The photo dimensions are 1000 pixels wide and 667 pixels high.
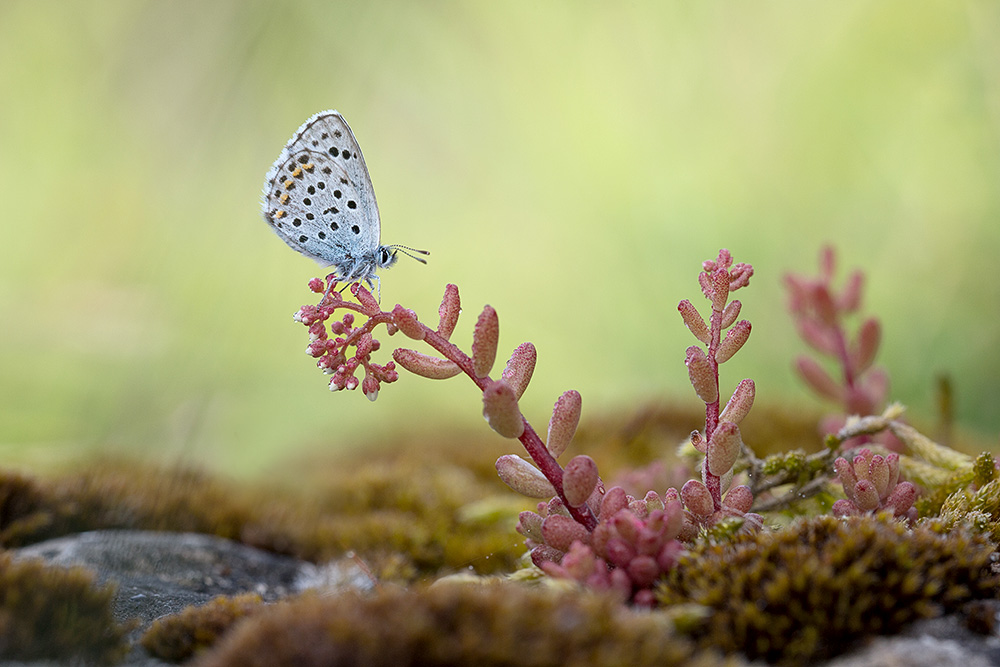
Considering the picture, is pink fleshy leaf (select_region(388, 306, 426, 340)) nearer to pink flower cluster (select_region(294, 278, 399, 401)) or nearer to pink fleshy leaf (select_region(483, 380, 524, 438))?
→ pink flower cluster (select_region(294, 278, 399, 401))

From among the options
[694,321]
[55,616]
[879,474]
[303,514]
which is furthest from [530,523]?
[303,514]

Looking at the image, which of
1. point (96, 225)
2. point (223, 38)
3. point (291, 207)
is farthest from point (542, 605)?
point (96, 225)

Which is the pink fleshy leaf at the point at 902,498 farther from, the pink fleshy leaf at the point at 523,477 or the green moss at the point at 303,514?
the green moss at the point at 303,514

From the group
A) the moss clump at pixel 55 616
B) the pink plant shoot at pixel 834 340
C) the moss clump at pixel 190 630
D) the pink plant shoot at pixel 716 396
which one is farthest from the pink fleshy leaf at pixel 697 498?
the pink plant shoot at pixel 834 340

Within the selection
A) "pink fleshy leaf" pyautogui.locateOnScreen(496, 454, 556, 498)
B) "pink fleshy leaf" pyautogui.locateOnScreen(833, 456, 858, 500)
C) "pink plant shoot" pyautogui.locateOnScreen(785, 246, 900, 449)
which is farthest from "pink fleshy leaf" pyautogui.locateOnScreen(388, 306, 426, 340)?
"pink plant shoot" pyautogui.locateOnScreen(785, 246, 900, 449)

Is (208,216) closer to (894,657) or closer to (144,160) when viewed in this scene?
(144,160)
